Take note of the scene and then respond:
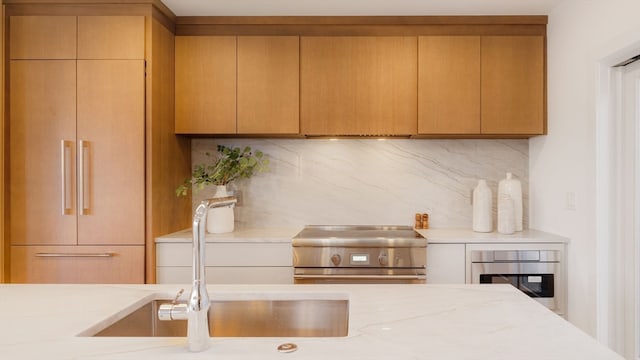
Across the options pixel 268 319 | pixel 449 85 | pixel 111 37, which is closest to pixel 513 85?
pixel 449 85

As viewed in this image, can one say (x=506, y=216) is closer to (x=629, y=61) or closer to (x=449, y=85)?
(x=449, y=85)

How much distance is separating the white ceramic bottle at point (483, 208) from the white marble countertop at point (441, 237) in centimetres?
6

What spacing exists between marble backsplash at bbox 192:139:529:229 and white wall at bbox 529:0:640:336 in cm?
42

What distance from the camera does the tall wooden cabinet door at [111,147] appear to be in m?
2.64

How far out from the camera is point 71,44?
8.70 ft

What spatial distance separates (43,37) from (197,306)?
2444 mm

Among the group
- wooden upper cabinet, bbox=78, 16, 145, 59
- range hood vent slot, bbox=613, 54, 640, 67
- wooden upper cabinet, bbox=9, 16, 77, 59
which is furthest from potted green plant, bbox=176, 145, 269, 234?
range hood vent slot, bbox=613, 54, 640, 67

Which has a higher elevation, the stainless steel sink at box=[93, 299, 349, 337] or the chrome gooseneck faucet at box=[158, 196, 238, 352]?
the chrome gooseneck faucet at box=[158, 196, 238, 352]

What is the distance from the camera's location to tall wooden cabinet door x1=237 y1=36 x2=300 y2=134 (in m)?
2.98

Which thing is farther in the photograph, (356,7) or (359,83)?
(359,83)

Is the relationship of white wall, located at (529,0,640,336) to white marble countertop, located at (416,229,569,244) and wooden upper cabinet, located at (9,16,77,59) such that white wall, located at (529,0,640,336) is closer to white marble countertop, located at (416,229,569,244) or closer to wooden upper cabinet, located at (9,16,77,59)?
white marble countertop, located at (416,229,569,244)

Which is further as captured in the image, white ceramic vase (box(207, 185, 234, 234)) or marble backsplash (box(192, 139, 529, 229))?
marble backsplash (box(192, 139, 529, 229))

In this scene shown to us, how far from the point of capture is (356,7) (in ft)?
9.36

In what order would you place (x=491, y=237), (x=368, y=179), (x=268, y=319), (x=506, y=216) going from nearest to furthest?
1. (x=268, y=319)
2. (x=491, y=237)
3. (x=506, y=216)
4. (x=368, y=179)
